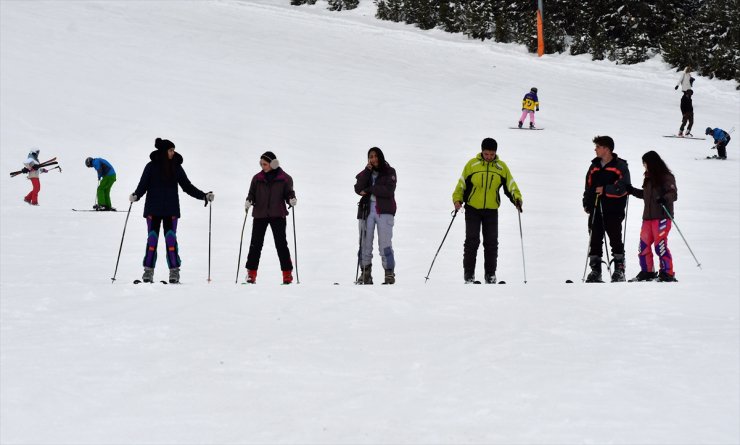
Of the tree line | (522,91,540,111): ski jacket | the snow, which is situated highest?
the tree line

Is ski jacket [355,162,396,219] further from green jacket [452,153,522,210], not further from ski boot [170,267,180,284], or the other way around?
ski boot [170,267,180,284]

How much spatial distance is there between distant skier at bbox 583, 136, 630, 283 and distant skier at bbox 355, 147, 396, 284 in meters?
1.84

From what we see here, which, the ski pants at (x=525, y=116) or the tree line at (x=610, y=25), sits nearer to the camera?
the ski pants at (x=525, y=116)

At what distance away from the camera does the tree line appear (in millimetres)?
28406

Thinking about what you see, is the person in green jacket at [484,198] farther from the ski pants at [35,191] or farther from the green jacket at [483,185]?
→ the ski pants at [35,191]

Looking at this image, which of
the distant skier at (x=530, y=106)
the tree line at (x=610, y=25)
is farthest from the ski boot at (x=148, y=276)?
the tree line at (x=610, y=25)

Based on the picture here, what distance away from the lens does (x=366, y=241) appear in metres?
8.91

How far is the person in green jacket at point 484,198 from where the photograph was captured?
338 inches

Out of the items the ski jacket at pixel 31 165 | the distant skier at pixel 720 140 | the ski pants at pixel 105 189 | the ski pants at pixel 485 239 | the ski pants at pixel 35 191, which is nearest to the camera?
the ski pants at pixel 485 239

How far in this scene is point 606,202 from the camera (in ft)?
28.4

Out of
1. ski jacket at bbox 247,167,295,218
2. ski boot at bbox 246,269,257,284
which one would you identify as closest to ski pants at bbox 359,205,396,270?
ski jacket at bbox 247,167,295,218

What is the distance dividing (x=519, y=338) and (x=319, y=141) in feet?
48.2

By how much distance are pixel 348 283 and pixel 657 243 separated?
3100 millimetres

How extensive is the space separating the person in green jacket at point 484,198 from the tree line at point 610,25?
20.6 meters
